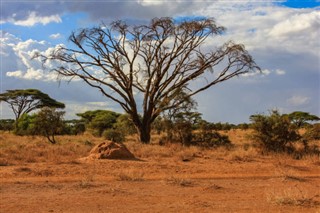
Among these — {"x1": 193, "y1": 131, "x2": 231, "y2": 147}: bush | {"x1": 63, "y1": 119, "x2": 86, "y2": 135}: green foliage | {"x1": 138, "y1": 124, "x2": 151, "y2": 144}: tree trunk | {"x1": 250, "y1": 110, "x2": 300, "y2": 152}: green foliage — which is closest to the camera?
{"x1": 250, "y1": 110, "x2": 300, "y2": 152}: green foliage

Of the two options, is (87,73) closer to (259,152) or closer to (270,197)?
(259,152)

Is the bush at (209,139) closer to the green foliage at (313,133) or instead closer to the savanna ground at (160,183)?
the green foliage at (313,133)

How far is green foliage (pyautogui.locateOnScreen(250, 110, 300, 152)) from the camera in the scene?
20953 mm

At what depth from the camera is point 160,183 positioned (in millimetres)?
11625

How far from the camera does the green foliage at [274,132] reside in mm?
20953

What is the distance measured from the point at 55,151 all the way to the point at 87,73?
30.7ft

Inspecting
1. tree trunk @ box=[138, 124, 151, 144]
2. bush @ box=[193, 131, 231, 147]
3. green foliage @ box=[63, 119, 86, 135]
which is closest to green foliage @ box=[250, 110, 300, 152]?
bush @ box=[193, 131, 231, 147]

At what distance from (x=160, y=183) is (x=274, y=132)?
36.1 ft

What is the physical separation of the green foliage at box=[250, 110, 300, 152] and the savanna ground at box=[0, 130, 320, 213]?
148 cm

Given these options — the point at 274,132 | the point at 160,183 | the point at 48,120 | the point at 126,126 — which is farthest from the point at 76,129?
the point at 160,183

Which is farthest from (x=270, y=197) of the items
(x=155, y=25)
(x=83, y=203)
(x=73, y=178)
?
(x=155, y=25)

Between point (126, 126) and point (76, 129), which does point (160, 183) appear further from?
point (76, 129)

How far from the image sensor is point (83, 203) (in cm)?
869

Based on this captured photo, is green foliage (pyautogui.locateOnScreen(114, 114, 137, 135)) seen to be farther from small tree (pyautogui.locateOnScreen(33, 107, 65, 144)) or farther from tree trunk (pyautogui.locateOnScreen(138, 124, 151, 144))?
small tree (pyautogui.locateOnScreen(33, 107, 65, 144))
